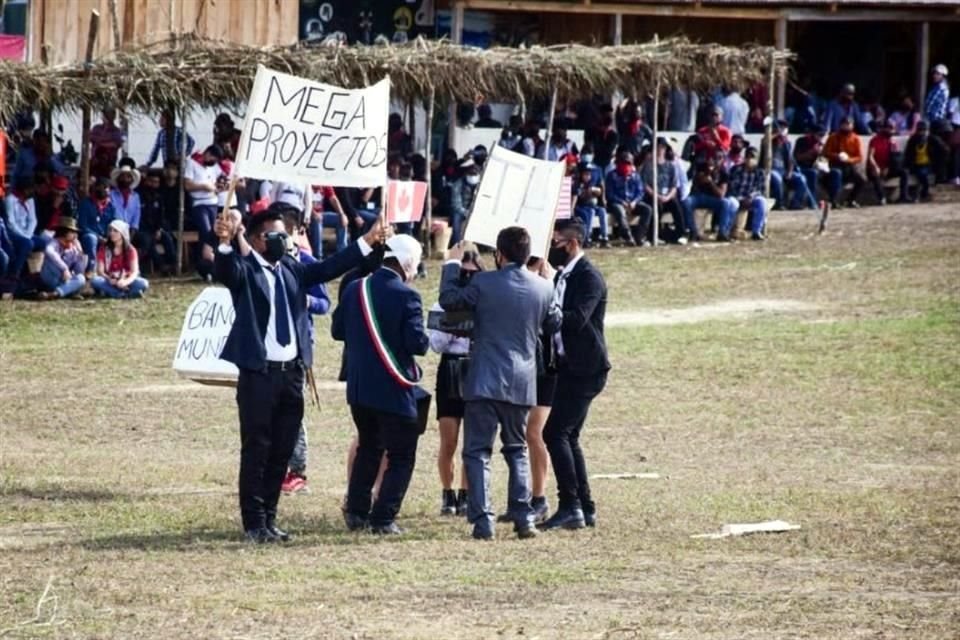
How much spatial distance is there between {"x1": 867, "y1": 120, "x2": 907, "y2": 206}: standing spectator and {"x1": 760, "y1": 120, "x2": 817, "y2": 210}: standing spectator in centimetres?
145

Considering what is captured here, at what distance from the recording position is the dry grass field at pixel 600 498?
366 inches

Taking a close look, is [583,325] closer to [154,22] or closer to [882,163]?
[154,22]

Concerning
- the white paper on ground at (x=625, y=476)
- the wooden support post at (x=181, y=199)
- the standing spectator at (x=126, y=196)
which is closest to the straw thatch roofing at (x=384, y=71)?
the wooden support post at (x=181, y=199)

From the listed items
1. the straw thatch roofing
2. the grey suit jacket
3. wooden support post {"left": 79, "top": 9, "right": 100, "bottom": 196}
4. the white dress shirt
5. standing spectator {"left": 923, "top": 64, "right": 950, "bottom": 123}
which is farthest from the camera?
standing spectator {"left": 923, "top": 64, "right": 950, "bottom": 123}

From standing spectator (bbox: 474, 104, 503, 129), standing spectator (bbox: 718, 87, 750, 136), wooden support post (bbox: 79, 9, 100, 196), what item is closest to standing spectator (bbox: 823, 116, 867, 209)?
standing spectator (bbox: 718, 87, 750, 136)

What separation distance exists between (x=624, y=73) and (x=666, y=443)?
13.2m

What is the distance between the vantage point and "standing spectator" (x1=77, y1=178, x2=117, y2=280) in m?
23.8

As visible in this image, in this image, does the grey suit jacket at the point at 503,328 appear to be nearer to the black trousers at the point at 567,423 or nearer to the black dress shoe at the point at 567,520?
the black trousers at the point at 567,423

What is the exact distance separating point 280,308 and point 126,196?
44.7ft

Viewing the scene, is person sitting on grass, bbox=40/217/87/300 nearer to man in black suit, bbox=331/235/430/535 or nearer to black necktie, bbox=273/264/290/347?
man in black suit, bbox=331/235/430/535

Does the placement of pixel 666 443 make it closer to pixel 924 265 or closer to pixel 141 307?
pixel 141 307

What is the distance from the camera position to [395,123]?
29094 mm

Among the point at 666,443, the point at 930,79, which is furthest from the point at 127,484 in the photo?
the point at 930,79

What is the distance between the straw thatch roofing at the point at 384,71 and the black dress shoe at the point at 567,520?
12.5 meters
